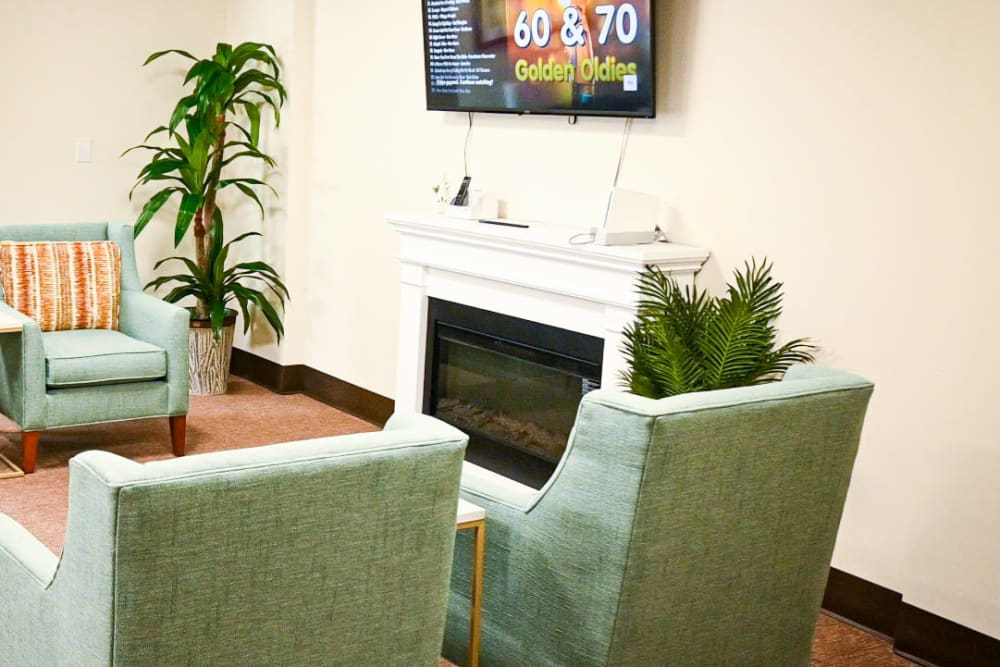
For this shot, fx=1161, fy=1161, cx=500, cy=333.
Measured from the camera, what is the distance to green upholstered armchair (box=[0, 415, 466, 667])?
5.59ft

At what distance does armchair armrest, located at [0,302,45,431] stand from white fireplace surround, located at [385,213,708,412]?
1.41 metres

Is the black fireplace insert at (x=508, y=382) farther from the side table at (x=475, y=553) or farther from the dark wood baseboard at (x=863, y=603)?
the side table at (x=475, y=553)

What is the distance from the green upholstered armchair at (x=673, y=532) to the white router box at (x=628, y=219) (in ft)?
4.10

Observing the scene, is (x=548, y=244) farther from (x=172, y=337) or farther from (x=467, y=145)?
(x=172, y=337)

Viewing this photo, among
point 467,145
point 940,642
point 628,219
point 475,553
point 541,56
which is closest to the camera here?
point 475,553

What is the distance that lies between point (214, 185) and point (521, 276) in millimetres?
2031

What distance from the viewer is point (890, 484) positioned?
3.34 meters

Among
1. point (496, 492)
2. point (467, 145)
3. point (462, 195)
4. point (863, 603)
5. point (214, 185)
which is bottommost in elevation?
point (863, 603)

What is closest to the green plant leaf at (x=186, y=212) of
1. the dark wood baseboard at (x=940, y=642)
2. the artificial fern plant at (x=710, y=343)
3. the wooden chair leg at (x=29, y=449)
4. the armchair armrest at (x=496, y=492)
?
the wooden chair leg at (x=29, y=449)

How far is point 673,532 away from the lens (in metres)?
2.24

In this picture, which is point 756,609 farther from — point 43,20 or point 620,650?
point 43,20

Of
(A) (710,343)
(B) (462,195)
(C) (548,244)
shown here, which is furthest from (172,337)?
(A) (710,343)

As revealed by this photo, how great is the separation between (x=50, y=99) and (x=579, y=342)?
3.14m

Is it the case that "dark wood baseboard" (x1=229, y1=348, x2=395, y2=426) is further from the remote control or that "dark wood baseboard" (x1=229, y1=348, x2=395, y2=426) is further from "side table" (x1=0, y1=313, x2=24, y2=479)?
"side table" (x1=0, y1=313, x2=24, y2=479)
